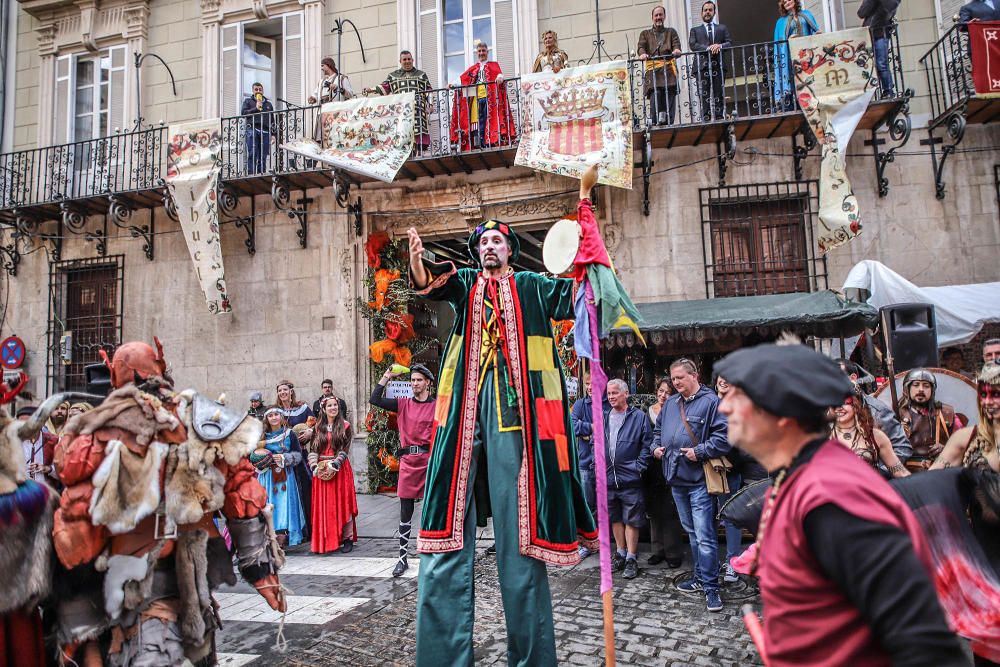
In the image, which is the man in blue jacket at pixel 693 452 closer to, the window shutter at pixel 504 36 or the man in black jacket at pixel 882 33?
the man in black jacket at pixel 882 33

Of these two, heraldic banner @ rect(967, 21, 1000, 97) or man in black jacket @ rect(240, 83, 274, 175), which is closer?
heraldic banner @ rect(967, 21, 1000, 97)

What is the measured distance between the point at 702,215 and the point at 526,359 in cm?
753

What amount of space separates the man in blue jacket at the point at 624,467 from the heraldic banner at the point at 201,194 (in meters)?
7.69

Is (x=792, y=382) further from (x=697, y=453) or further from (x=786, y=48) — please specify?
(x=786, y=48)

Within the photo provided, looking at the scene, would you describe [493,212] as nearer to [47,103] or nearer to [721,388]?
[721,388]

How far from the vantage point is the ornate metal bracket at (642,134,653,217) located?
947cm

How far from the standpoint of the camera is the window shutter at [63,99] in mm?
13320

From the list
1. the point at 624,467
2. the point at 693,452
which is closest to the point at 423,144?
the point at 624,467

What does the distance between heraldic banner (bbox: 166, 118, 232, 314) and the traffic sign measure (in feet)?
14.6

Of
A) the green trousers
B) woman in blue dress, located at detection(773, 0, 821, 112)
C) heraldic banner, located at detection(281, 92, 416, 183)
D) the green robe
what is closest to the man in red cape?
heraldic banner, located at detection(281, 92, 416, 183)

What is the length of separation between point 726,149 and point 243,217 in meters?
8.33

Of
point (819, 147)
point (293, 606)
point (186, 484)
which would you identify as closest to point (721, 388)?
point (293, 606)

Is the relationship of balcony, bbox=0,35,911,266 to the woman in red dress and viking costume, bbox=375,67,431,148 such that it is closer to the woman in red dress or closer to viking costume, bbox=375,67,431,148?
viking costume, bbox=375,67,431,148

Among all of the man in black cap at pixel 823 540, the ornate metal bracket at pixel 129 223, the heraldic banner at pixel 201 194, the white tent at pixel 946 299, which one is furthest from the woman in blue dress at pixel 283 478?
the white tent at pixel 946 299
